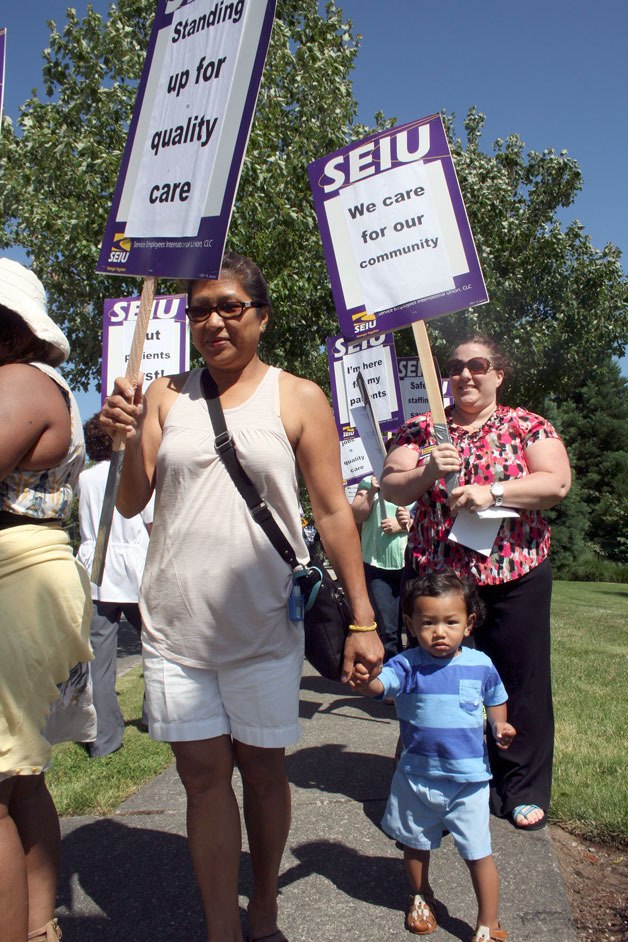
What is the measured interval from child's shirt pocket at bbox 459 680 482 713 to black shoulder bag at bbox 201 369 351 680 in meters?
0.53

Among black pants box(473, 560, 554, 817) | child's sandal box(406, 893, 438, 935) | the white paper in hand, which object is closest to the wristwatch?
the white paper in hand

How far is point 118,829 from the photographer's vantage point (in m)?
3.76

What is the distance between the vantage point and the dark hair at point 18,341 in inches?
96.5

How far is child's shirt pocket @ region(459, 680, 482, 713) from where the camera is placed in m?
2.96

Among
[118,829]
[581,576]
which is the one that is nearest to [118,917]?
[118,829]

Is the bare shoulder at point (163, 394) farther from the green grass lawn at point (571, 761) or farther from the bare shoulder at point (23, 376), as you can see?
the green grass lawn at point (571, 761)

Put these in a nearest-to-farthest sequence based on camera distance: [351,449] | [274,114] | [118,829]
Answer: [118,829] < [351,449] < [274,114]

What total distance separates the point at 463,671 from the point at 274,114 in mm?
9160

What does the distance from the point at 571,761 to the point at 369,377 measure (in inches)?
161

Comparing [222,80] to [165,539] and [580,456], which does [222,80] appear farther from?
[580,456]

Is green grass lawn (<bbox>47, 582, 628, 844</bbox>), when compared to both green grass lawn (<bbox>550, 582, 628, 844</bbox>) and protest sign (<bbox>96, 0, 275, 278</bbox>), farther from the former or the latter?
protest sign (<bbox>96, 0, 275, 278</bbox>)

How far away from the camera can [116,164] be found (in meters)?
10.1

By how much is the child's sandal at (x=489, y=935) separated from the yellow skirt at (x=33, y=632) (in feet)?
4.75

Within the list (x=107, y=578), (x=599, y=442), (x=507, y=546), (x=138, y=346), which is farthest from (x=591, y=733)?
(x=599, y=442)
